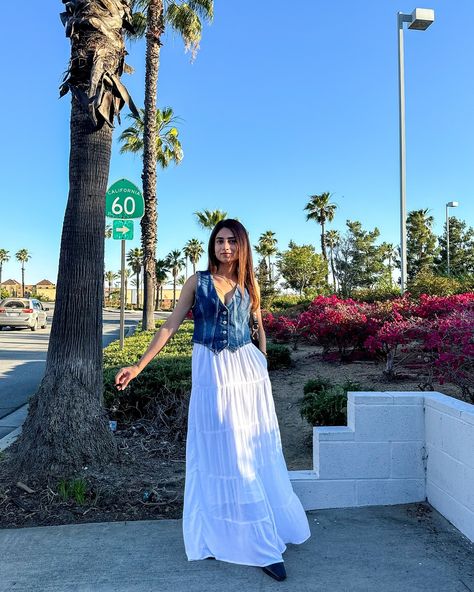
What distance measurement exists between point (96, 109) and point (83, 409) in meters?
2.28

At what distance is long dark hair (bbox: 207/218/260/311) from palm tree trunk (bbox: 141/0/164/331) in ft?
44.9

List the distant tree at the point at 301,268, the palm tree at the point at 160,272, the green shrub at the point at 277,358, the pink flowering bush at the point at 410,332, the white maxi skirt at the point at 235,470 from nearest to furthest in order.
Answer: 1. the white maxi skirt at the point at 235,470
2. the pink flowering bush at the point at 410,332
3. the green shrub at the point at 277,358
4. the distant tree at the point at 301,268
5. the palm tree at the point at 160,272

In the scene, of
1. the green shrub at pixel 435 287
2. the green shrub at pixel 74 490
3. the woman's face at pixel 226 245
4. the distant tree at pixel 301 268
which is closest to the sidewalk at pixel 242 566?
the green shrub at pixel 74 490

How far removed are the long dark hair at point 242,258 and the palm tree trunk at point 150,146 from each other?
1370 cm

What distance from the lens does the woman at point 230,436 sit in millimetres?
2686

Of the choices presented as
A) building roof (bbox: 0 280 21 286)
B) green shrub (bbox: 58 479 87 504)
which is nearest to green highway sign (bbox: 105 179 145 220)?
green shrub (bbox: 58 479 87 504)

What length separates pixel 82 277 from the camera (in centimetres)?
402

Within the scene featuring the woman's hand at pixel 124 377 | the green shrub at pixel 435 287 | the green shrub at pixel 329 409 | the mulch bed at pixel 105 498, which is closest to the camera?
the woman's hand at pixel 124 377

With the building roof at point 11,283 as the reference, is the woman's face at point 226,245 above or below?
below

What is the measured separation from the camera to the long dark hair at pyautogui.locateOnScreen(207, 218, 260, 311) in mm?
2977

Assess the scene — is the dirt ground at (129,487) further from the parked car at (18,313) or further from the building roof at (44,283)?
the building roof at (44,283)

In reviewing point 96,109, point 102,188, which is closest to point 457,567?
point 102,188

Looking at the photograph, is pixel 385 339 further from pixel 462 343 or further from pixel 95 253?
pixel 95 253

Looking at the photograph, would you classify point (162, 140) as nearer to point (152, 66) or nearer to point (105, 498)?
point (152, 66)
